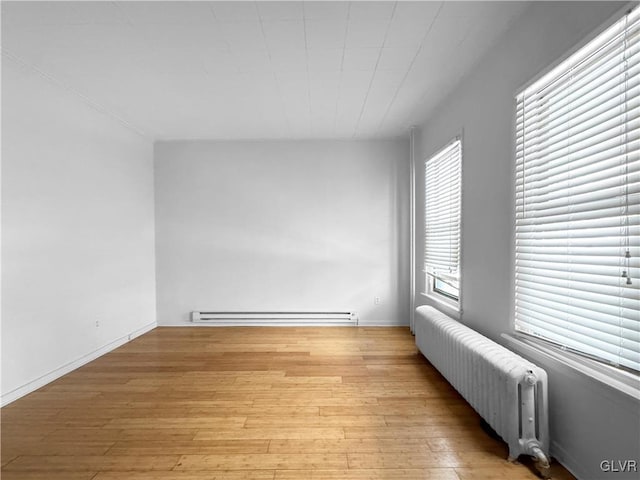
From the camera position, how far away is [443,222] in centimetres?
354

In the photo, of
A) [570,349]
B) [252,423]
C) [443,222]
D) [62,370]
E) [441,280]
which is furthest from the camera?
[441,280]

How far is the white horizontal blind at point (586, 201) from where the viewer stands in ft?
4.55

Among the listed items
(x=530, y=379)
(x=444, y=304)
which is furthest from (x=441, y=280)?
(x=530, y=379)

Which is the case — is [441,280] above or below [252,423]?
above

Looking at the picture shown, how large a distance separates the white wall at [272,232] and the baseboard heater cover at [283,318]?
4.3 inches

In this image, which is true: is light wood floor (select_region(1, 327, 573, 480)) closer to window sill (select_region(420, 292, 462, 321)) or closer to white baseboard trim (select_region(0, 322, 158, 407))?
white baseboard trim (select_region(0, 322, 158, 407))

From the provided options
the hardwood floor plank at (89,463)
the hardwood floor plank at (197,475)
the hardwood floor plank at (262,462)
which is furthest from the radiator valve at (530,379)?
the hardwood floor plank at (89,463)

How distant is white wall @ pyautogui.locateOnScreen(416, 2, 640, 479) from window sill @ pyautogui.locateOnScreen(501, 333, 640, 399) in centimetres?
4

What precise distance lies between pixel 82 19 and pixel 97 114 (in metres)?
1.80

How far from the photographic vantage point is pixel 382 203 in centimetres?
477

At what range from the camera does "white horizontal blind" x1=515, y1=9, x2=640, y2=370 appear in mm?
1388

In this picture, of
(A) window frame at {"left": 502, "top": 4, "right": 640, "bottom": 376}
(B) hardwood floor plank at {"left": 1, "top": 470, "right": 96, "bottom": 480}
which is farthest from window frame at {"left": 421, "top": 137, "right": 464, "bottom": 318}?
(B) hardwood floor plank at {"left": 1, "top": 470, "right": 96, "bottom": 480}

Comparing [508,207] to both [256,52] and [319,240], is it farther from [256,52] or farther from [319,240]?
[319,240]

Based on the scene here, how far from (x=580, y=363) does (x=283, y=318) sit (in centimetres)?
375
